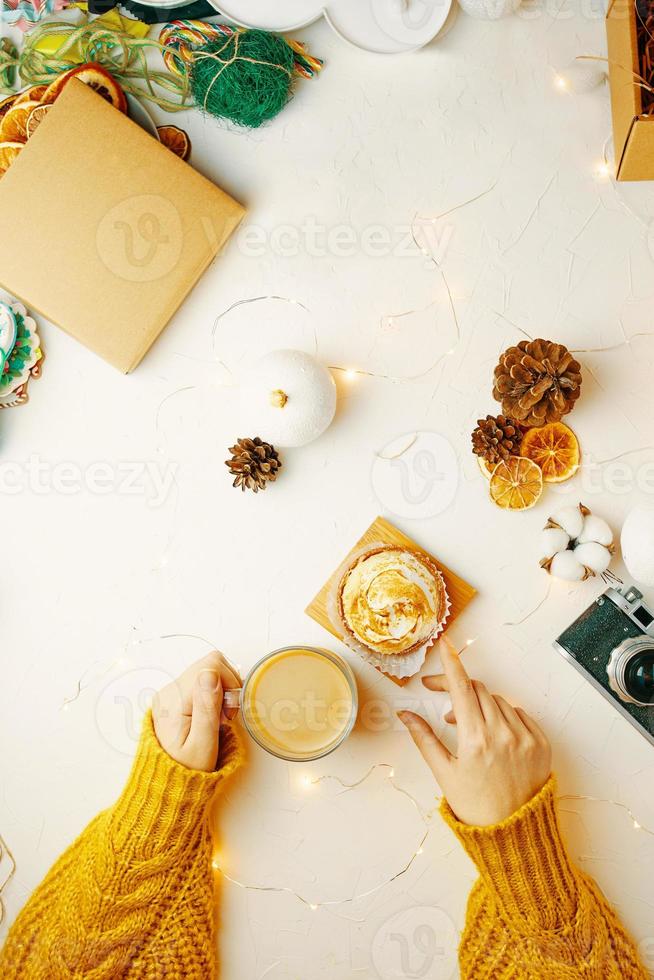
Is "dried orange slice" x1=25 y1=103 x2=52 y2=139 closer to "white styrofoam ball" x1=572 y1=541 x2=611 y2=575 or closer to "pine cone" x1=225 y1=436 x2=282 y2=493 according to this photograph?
"pine cone" x1=225 y1=436 x2=282 y2=493

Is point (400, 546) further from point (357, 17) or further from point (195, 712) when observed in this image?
point (357, 17)

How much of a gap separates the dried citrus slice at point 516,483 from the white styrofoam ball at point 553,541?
0.13ft

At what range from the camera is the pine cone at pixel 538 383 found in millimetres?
881

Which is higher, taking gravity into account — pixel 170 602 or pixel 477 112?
pixel 477 112

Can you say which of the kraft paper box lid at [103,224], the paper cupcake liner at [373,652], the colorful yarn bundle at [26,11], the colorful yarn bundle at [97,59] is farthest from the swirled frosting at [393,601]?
the colorful yarn bundle at [26,11]

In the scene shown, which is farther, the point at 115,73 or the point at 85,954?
the point at 115,73

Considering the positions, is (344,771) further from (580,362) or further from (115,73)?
(115,73)

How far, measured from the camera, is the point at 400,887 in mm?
940

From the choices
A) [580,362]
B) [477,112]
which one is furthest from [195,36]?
[580,362]

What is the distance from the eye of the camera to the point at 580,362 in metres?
0.96

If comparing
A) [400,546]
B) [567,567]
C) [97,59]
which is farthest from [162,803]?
[97,59]

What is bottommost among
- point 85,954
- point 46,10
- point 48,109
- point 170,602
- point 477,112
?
point 85,954

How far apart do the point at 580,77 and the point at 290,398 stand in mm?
545

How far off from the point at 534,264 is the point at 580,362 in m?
0.14
